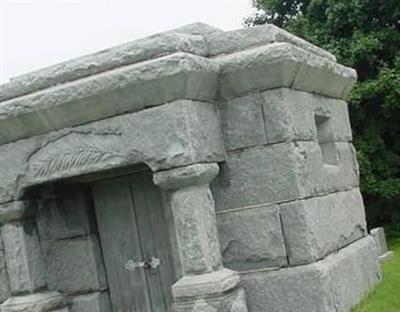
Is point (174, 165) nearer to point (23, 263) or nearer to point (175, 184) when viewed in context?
point (175, 184)

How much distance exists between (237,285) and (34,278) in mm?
1592

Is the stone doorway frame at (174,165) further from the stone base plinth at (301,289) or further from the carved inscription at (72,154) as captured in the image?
the stone base plinth at (301,289)

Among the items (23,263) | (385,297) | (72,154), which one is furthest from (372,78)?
(23,263)

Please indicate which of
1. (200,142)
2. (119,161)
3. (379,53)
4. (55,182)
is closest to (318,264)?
(200,142)

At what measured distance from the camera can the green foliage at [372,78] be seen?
45.1ft

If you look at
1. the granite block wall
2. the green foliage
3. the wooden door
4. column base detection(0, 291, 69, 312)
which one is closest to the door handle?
the wooden door

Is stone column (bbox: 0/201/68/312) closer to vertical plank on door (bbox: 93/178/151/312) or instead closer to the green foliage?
vertical plank on door (bbox: 93/178/151/312)

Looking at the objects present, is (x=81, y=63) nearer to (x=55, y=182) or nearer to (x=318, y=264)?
(x=55, y=182)

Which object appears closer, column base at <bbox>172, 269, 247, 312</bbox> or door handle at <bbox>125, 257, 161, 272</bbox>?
column base at <bbox>172, 269, 247, 312</bbox>

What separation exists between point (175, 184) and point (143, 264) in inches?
43.0

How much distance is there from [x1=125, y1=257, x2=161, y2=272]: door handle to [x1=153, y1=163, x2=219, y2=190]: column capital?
939 millimetres

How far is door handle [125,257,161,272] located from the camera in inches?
220

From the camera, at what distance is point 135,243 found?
5.64 m

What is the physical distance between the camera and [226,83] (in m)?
5.26
